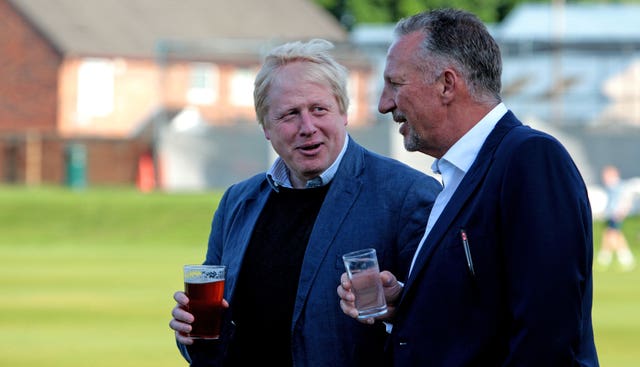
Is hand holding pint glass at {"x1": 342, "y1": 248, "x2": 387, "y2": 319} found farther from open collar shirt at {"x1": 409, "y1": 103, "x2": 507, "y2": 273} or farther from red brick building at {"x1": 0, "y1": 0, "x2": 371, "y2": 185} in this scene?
red brick building at {"x1": 0, "y1": 0, "x2": 371, "y2": 185}

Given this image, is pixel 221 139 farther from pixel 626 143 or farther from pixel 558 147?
pixel 558 147

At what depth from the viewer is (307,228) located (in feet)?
15.7

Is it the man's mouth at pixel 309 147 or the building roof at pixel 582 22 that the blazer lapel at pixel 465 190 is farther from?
the building roof at pixel 582 22

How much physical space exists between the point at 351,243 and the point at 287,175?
0.47m

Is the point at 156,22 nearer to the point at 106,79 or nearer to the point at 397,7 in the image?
the point at 106,79

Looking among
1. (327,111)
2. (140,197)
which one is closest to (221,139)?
(140,197)

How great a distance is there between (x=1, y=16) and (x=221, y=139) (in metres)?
20.9

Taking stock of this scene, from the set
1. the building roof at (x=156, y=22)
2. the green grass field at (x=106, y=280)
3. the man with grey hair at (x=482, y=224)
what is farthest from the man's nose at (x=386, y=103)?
the building roof at (x=156, y=22)

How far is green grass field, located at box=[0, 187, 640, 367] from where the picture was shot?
471 inches

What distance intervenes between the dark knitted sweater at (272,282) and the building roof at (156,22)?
50.8 meters

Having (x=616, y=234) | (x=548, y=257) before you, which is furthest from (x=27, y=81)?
(x=548, y=257)

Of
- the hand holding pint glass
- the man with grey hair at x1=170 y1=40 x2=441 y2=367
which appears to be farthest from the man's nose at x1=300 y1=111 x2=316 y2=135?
the hand holding pint glass

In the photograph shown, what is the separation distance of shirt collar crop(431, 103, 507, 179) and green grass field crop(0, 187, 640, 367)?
24.0ft

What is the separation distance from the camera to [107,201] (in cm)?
3397
